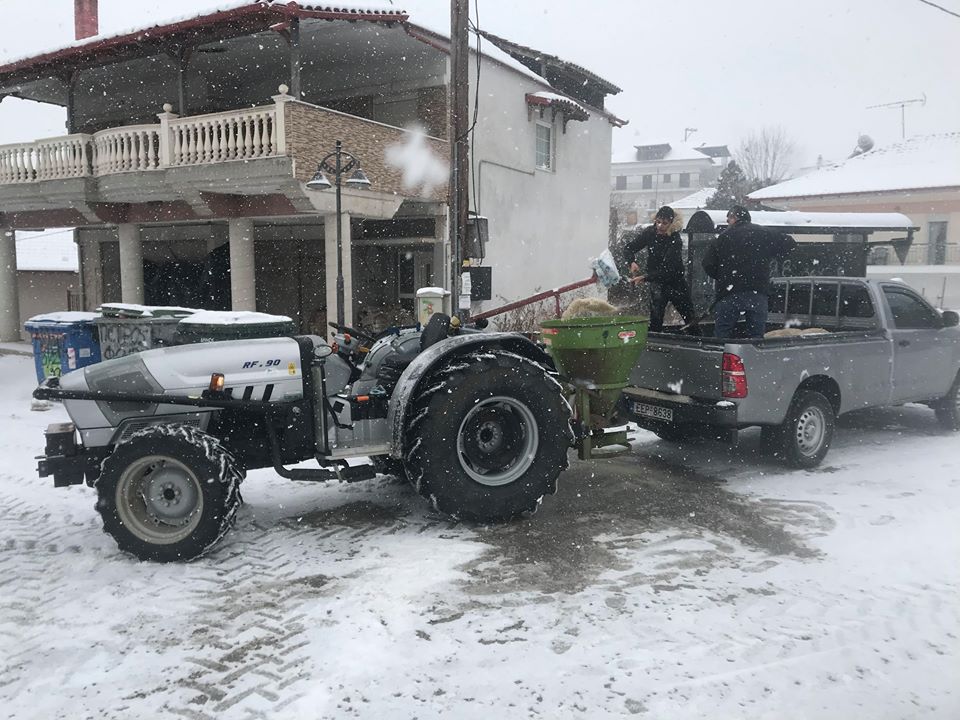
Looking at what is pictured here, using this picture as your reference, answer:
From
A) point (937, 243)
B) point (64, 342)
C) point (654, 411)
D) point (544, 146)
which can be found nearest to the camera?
point (654, 411)

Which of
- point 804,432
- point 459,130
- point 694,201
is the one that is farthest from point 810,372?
point 694,201

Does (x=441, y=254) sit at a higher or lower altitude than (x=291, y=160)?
lower

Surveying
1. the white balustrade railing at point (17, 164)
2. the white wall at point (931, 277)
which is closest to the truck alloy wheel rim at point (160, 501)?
the white balustrade railing at point (17, 164)

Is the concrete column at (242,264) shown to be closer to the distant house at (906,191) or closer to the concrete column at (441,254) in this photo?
the concrete column at (441,254)

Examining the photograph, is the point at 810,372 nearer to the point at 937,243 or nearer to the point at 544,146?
the point at 544,146

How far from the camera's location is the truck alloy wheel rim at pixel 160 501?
4.20m

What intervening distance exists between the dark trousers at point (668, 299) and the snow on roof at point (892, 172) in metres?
25.4

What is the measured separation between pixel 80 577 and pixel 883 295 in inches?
294

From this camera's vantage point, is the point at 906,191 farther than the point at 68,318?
Yes

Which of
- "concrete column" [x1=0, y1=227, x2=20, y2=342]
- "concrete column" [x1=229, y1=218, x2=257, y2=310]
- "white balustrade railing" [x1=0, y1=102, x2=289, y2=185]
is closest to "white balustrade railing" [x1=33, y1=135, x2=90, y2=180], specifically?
"white balustrade railing" [x1=0, y1=102, x2=289, y2=185]

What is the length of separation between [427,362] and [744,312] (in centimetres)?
356

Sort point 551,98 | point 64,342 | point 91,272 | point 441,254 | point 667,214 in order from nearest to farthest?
1. point 667,214
2. point 64,342
3. point 441,254
4. point 551,98
5. point 91,272

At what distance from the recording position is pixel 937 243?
27.0m

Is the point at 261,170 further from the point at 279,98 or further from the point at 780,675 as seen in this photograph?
the point at 780,675
